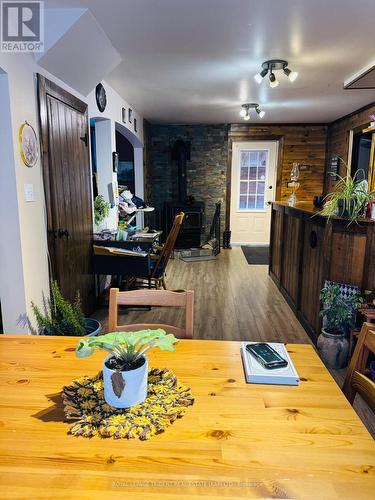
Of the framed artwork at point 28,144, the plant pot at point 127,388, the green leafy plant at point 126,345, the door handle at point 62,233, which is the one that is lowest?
the plant pot at point 127,388

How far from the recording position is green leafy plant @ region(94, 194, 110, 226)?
3988mm

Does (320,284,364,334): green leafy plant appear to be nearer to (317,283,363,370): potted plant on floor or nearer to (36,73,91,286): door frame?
(317,283,363,370): potted plant on floor

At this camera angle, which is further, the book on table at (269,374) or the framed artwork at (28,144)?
the framed artwork at (28,144)

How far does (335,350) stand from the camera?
2.62m

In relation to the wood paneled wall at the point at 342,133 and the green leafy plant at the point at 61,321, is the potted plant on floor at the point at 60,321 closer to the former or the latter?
the green leafy plant at the point at 61,321

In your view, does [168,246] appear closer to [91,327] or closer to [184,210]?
[91,327]

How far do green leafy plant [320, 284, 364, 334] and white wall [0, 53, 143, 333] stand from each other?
85.3 inches

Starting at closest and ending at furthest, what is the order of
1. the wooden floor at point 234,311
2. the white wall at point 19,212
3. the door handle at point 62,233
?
the white wall at point 19,212 → the door handle at point 62,233 → the wooden floor at point 234,311

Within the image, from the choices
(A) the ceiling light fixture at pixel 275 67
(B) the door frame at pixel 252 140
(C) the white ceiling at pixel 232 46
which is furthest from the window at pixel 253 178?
(A) the ceiling light fixture at pixel 275 67

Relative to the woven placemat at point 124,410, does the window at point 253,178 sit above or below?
above

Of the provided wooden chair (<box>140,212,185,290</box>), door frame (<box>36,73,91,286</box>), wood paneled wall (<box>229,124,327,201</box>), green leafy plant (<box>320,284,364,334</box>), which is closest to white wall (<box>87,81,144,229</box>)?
wooden chair (<box>140,212,185,290</box>)

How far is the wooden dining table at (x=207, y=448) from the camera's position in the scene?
714 mm

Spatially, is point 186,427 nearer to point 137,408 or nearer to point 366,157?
point 137,408

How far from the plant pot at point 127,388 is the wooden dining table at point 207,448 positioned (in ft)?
0.38
